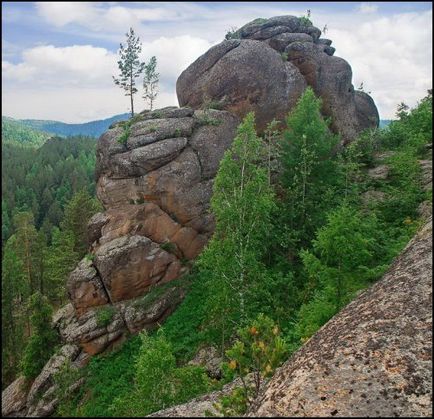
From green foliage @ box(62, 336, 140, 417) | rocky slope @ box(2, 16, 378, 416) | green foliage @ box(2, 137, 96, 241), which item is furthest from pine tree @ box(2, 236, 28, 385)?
green foliage @ box(2, 137, 96, 241)

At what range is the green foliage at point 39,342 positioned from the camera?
84.3 ft

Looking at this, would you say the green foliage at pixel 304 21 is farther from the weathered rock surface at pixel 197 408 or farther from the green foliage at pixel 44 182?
the green foliage at pixel 44 182

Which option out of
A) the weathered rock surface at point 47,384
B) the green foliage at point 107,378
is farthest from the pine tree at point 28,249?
the green foliage at point 107,378

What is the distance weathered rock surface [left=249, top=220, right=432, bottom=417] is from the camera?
6.99 metres

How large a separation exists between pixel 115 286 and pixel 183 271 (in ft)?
13.7

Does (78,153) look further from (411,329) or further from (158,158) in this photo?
(411,329)

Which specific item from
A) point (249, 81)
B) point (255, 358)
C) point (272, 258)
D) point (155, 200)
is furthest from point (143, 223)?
point (255, 358)

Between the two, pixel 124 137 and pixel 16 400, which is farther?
pixel 124 137

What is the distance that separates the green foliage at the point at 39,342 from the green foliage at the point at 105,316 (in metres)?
4.89

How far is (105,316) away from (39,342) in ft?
19.3

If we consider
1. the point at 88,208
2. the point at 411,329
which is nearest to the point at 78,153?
the point at 88,208

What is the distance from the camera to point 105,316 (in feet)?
76.6

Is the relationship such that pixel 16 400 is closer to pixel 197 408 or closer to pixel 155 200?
pixel 155 200

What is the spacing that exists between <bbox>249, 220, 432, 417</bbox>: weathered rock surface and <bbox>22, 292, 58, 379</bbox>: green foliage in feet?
70.0
